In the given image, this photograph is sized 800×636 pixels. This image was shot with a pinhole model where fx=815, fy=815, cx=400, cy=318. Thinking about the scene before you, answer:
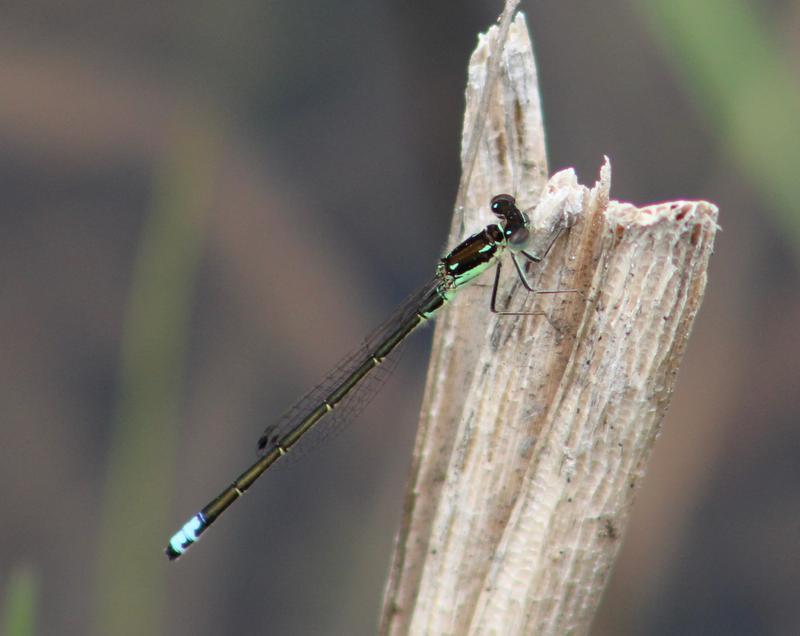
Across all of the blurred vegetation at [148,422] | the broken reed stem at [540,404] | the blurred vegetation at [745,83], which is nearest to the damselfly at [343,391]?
the broken reed stem at [540,404]

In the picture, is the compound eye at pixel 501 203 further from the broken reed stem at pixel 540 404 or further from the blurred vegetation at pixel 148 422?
the blurred vegetation at pixel 148 422

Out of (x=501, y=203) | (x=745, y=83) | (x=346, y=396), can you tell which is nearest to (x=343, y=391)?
(x=346, y=396)

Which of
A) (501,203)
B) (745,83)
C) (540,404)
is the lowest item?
(540,404)

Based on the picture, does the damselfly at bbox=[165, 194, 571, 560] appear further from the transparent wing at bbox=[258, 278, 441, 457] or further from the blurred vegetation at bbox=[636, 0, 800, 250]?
the blurred vegetation at bbox=[636, 0, 800, 250]

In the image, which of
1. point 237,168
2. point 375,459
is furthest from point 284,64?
point 375,459

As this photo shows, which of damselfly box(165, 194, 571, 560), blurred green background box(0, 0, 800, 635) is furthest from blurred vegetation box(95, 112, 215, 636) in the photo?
damselfly box(165, 194, 571, 560)

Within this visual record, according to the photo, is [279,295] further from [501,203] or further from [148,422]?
[501,203]
